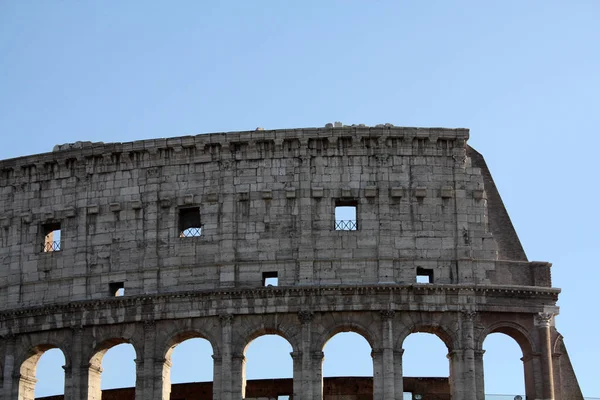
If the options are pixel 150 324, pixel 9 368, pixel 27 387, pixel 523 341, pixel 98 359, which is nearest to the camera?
pixel 523 341

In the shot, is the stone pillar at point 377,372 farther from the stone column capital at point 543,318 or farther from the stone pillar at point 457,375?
the stone column capital at point 543,318

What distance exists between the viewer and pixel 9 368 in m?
56.3

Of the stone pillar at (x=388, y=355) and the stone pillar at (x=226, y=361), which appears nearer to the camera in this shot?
the stone pillar at (x=388, y=355)

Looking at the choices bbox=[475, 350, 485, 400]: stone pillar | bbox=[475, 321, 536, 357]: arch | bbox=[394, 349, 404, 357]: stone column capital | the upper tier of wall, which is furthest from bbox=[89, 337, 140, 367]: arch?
bbox=[475, 321, 536, 357]: arch

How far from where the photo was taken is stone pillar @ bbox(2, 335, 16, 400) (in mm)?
56094

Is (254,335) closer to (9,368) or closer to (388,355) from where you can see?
(388,355)

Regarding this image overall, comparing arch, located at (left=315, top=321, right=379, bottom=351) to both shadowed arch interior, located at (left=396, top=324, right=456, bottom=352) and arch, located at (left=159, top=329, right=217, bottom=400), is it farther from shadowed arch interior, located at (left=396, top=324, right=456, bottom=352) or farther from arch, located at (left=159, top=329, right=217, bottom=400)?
arch, located at (left=159, top=329, right=217, bottom=400)

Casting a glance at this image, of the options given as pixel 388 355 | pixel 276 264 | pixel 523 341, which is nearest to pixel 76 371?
pixel 276 264

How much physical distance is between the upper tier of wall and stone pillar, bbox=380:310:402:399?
141 centimetres

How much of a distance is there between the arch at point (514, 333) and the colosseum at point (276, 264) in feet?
0.16

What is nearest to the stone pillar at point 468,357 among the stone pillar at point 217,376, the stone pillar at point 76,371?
the stone pillar at point 217,376

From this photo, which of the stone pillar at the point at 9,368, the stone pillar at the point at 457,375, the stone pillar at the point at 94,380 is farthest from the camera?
the stone pillar at the point at 9,368

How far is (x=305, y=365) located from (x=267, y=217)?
5.65 metres

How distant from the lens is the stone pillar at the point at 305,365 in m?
53.3
